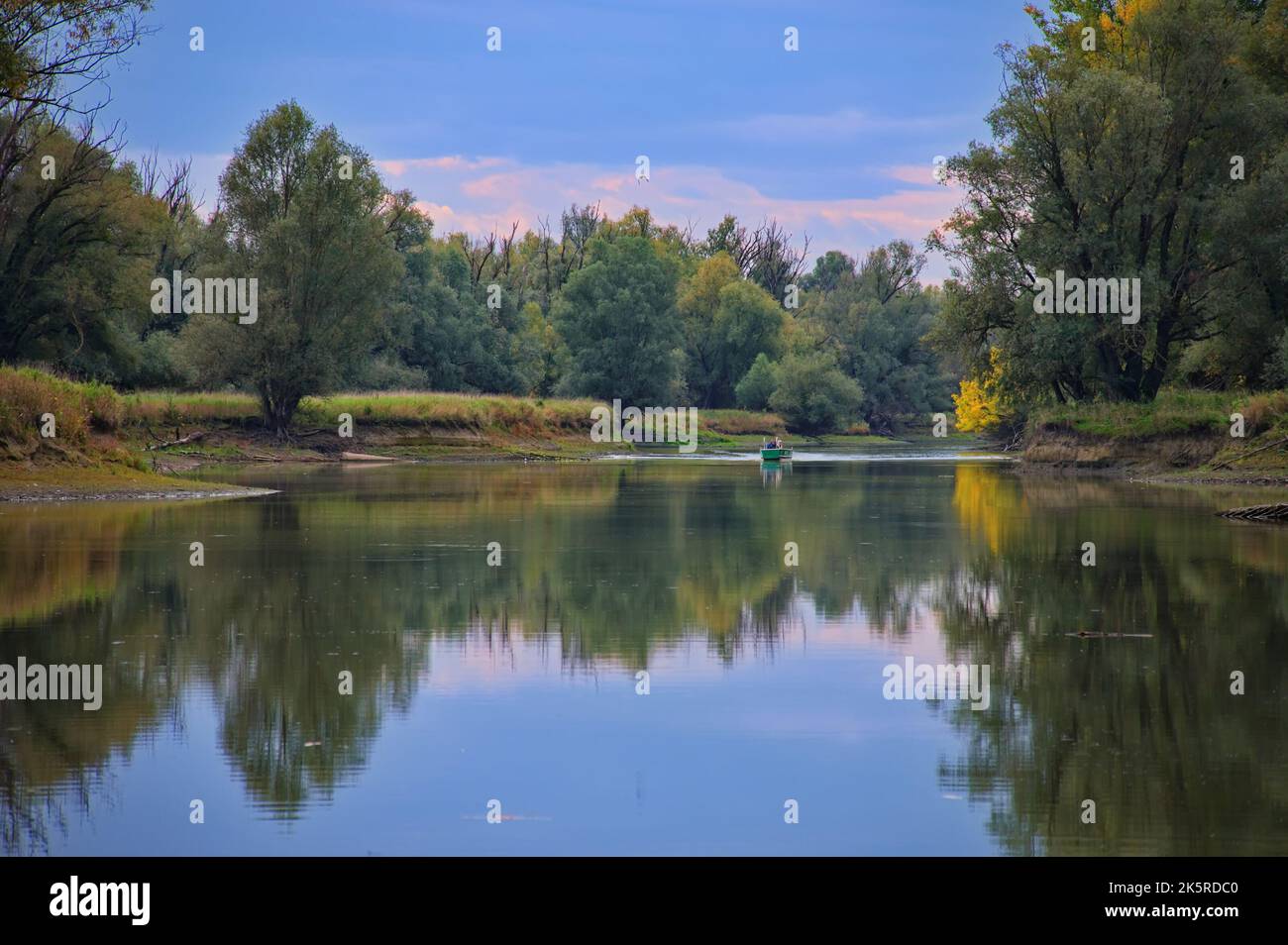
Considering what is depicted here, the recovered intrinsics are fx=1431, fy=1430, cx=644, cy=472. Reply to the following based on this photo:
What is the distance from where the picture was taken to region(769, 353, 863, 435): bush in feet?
410

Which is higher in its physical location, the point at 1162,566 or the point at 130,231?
the point at 130,231

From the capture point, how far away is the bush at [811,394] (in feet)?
410

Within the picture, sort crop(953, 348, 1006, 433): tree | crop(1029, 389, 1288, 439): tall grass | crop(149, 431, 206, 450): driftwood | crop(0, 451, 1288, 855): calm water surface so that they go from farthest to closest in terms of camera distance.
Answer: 1. crop(953, 348, 1006, 433): tree
2. crop(149, 431, 206, 450): driftwood
3. crop(1029, 389, 1288, 439): tall grass
4. crop(0, 451, 1288, 855): calm water surface

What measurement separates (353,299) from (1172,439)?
40.6 meters

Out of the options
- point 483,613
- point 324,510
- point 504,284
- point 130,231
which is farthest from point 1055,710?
point 504,284

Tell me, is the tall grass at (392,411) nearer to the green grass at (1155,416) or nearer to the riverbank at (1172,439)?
the riverbank at (1172,439)

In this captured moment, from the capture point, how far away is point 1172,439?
55.8 meters

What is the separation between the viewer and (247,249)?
241 ft

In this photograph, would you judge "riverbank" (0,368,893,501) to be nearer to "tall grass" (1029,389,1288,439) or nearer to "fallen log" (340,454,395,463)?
"fallen log" (340,454,395,463)

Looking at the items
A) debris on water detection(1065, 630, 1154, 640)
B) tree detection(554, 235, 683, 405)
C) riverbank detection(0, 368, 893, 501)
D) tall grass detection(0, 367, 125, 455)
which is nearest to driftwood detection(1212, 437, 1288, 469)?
riverbank detection(0, 368, 893, 501)

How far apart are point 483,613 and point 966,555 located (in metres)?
10.5

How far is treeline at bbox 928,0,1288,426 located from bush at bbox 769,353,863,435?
193 feet
